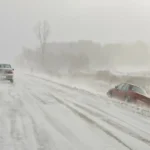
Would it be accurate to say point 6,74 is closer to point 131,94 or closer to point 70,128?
point 131,94

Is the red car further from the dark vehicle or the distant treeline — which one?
the distant treeline

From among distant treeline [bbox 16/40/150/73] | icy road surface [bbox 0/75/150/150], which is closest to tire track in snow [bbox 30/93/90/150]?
icy road surface [bbox 0/75/150/150]

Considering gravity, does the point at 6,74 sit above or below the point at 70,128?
above

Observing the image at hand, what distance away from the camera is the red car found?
1972 cm

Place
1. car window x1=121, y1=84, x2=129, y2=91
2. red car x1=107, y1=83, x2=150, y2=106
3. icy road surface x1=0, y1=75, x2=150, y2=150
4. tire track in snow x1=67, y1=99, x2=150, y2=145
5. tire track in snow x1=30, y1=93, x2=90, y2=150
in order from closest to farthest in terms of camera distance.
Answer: icy road surface x1=0, y1=75, x2=150, y2=150
tire track in snow x1=30, y1=93, x2=90, y2=150
tire track in snow x1=67, y1=99, x2=150, y2=145
red car x1=107, y1=83, x2=150, y2=106
car window x1=121, y1=84, x2=129, y2=91

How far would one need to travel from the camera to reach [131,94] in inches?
808

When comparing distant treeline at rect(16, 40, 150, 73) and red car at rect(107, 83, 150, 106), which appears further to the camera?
distant treeline at rect(16, 40, 150, 73)

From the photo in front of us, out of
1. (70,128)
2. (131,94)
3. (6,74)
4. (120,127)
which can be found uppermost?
(6,74)

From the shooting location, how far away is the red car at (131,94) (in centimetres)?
1972

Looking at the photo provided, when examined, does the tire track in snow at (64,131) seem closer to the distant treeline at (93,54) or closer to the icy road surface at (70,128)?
the icy road surface at (70,128)

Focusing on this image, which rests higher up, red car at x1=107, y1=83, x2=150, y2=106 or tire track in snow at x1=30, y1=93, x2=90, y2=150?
tire track in snow at x1=30, y1=93, x2=90, y2=150

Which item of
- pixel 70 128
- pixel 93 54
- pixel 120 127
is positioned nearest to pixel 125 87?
pixel 120 127

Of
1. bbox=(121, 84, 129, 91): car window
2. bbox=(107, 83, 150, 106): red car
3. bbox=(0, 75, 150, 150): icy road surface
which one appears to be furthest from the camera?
bbox=(121, 84, 129, 91): car window

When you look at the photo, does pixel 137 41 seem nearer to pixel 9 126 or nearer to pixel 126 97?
pixel 126 97
